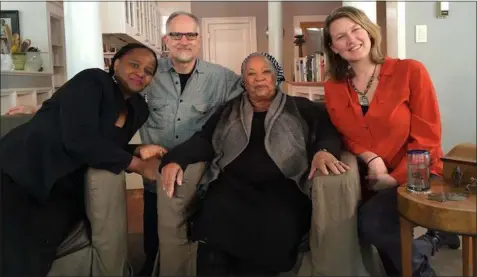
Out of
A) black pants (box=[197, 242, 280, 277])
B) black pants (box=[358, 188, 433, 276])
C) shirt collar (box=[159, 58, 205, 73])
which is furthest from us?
shirt collar (box=[159, 58, 205, 73])

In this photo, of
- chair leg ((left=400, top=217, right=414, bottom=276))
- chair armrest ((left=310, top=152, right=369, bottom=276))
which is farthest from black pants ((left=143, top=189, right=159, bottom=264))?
chair leg ((left=400, top=217, right=414, bottom=276))

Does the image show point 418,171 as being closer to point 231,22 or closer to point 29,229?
point 29,229

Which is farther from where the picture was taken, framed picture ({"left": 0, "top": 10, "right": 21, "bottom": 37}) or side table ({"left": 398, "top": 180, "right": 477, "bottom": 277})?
framed picture ({"left": 0, "top": 10, "right": 21, "bottom": 37})

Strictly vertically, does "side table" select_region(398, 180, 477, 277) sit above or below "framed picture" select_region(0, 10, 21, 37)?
below

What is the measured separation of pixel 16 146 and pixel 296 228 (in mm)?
891

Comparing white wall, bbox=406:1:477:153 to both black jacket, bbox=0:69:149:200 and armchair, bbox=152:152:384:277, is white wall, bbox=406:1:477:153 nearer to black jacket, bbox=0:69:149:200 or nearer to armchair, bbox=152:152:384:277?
armchair, bbox=152:152:384:277

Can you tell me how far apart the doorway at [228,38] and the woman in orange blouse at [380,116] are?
2.48 metres

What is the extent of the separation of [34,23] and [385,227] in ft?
13.8

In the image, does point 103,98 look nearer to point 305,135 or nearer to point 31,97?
point 305,135

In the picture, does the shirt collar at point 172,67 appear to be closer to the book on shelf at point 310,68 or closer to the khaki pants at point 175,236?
the khaki pants at point 175,236

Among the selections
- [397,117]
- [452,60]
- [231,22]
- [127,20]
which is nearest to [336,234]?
[397,117]

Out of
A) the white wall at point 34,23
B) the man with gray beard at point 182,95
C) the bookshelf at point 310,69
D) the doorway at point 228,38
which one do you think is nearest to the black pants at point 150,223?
the man with gray beard at point 182,95

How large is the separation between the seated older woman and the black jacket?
21cm

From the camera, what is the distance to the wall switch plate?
1811 millimetres
